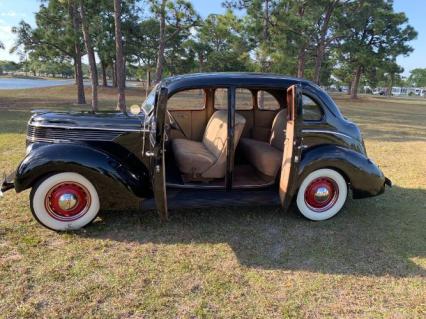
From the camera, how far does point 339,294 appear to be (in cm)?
296

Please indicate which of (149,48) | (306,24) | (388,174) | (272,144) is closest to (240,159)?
(272,144)

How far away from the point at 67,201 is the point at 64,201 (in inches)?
1.2

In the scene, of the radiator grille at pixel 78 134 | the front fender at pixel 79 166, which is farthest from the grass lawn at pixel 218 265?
the radiator grille at pixel 78 134

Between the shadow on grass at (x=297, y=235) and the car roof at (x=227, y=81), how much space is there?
156cm

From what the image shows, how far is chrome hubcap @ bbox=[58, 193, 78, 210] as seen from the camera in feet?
12.4

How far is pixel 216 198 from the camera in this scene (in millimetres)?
4078

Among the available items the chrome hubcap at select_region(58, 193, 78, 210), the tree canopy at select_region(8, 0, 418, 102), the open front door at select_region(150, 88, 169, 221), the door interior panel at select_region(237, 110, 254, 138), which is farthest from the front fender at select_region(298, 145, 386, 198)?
the tree canopy at select_region(8, 0, 418, 102)

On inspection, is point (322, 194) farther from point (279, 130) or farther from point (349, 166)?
point (279, 130)

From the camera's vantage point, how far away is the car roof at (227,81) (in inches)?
158

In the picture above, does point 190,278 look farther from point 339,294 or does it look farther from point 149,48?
point 149,48

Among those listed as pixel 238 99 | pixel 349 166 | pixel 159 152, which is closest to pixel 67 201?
pixel 159 152

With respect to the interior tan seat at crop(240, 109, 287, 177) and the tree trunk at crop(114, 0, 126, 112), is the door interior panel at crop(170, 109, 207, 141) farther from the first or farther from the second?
the tree trunk at crop(114, 0, 126, 112)

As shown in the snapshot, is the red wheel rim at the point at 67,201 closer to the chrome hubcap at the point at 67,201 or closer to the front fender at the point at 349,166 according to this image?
the chrome hubcap at the point at 67,201

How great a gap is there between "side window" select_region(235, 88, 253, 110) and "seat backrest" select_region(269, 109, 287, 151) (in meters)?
0.44
